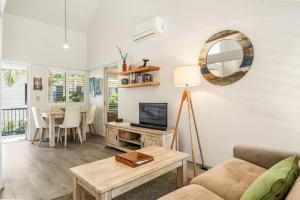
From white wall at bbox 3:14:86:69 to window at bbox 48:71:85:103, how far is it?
0.33 m

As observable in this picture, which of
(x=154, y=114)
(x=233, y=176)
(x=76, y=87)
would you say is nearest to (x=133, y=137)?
(x=154, y=114)

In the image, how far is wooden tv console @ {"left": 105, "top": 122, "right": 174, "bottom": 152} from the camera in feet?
9.83

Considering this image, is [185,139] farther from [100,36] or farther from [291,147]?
[100,36]

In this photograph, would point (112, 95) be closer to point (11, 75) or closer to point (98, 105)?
point (98, 105)

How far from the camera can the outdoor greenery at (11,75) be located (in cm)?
565

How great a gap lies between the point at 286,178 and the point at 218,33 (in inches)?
90.6

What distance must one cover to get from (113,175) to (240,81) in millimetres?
2099

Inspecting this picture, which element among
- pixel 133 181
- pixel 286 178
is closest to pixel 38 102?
pixel 133 181

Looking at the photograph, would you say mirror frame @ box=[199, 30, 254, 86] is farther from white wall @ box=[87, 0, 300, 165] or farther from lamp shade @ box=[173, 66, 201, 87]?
lamp shade @ box=[173, 66, 201, 87]

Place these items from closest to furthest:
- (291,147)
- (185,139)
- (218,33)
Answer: (291,147)
(218,33)
(185,139)

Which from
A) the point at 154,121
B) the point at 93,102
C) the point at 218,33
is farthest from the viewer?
the point at 93,102

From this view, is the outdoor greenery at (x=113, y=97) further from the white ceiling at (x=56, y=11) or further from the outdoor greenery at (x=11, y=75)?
the outdoor greenery at (x=11, y=75)

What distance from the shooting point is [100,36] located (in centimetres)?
534

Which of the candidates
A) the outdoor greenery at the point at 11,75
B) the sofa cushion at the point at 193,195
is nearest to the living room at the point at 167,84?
the sofa cushion at the point at 193,195
